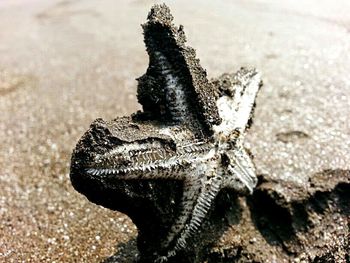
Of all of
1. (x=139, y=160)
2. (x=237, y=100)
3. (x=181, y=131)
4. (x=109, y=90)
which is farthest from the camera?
(x=109, y=90)

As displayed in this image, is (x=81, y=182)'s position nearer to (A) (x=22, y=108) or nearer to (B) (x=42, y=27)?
(A) (x=22, y=108)

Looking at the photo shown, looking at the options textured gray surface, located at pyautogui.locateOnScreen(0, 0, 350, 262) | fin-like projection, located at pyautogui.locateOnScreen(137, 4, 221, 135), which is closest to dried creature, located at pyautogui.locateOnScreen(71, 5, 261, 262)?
fin-like projection, located at pyautogui.locateOnScreen(137, 4, 221, 135)

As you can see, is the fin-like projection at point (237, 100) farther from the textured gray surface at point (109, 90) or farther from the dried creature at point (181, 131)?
the textured gray surface at point (109, 90)

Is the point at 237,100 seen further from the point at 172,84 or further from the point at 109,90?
the point at 109,90

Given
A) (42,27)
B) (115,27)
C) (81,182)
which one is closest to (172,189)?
(81,182)

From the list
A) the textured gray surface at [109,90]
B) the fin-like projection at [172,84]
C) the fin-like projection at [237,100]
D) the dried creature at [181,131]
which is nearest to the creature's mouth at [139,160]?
the dried creature at [181,131]

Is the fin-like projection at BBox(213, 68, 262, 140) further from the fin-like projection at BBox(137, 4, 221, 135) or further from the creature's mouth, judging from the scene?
the creature's mouth

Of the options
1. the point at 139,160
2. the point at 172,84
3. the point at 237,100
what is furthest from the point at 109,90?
the point at 139,160
